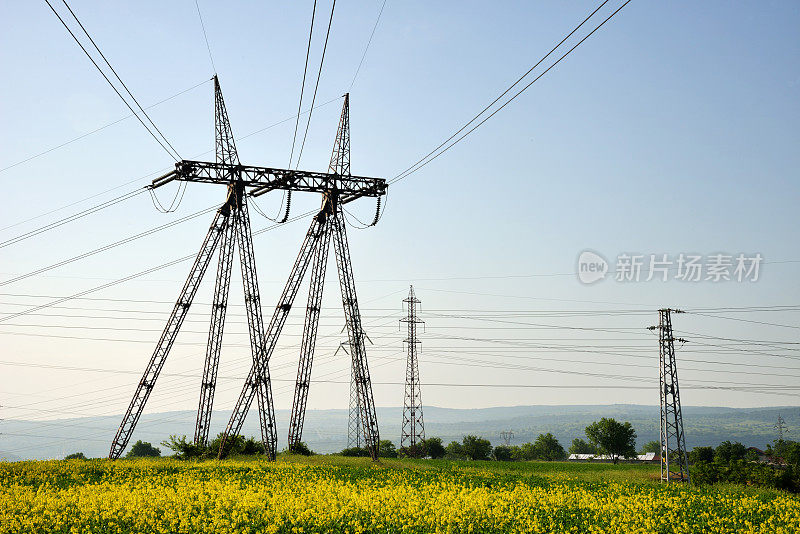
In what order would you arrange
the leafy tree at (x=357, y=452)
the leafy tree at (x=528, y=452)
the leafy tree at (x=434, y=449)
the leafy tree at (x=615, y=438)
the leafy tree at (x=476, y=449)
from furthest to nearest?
the leafy tree at (x=528, y=452) < the leafy tree at (x=615, y=438) < the leafy tree at (x=476, y=449) < the leafy tree at (x=434, y=449) < the leafy tree at (x=357, y=452)

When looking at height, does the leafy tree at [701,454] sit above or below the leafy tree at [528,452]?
above

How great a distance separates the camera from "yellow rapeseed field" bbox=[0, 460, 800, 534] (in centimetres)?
1777

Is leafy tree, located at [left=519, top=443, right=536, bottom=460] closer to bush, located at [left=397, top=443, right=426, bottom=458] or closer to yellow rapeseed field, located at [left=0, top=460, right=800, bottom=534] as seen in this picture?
bush, located at [left=397, top=443, right=426, bottom=458]

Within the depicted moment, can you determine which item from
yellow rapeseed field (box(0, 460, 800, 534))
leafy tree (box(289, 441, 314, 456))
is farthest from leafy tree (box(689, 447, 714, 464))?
yellow rapeseed field (box(0, 460, 800, 534))

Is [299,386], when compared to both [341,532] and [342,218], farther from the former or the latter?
[341,532]

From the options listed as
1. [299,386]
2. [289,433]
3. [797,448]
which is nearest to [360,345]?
[299,386]

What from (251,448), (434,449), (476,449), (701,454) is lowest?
(701,454)

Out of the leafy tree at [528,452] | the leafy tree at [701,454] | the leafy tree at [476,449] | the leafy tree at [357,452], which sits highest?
the leafy tree at [357,452]

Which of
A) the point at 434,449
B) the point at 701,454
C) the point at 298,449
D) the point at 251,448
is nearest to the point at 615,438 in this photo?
the point at 701,454

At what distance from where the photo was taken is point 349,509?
63.0 feet

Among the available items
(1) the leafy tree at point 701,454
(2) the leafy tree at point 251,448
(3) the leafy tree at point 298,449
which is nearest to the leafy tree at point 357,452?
(3) the leafy tree at point 298,449

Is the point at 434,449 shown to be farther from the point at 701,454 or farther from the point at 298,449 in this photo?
the point at 701,454

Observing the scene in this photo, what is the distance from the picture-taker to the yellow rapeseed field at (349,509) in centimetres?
1777

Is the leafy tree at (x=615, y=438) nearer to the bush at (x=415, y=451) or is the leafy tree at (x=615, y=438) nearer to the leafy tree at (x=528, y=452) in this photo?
the leafy tree at (x=528, y=452)
